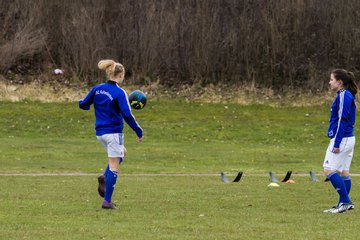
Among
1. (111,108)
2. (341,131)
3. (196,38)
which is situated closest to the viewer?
(341,131)

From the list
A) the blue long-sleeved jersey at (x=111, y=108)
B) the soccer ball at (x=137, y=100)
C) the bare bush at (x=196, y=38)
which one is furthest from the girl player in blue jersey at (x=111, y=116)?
the bare bush at (x=196, y=38)

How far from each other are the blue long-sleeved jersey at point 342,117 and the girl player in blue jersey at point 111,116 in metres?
2.50

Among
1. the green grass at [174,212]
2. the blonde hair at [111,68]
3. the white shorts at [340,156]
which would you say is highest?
the blonde hair at [111,68]

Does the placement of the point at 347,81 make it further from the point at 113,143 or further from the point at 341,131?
the point at 113,143

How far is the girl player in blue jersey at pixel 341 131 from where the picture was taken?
→ 1210 centimetres

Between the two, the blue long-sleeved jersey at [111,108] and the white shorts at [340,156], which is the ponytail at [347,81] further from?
the blue long-sleeved jersey at [111,108]

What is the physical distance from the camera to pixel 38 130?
3297 cm

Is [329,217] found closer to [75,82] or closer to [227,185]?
[227,185]

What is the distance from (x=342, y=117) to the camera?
12109mm

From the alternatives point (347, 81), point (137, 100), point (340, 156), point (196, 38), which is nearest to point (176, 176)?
point (137, 100)

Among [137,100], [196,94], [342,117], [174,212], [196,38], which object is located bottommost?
[196,94]

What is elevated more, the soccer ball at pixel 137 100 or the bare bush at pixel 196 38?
the soccer ball at pixel 137 100

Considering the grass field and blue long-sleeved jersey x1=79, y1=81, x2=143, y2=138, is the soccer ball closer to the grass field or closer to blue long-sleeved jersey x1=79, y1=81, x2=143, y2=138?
the grass field

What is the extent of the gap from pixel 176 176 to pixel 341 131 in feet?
25.8
